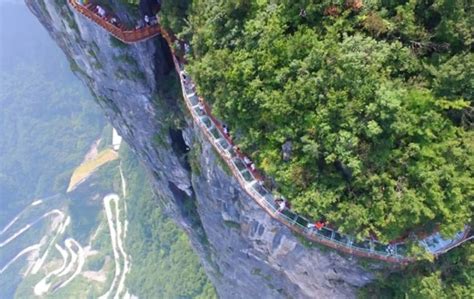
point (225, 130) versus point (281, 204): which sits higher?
point (225, 130)

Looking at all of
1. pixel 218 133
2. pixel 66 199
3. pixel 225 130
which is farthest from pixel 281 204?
pixel 66 199

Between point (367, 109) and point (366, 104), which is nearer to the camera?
point (367, 109)

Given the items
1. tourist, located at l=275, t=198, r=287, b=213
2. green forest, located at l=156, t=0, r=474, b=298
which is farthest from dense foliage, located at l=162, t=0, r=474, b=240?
tourist, located at l=275, t=198, r=287, b=213

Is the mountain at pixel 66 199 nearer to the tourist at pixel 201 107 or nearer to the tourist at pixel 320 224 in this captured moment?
the tourist at pixel 201 107

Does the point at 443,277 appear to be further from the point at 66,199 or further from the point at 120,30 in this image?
the point at 66,199

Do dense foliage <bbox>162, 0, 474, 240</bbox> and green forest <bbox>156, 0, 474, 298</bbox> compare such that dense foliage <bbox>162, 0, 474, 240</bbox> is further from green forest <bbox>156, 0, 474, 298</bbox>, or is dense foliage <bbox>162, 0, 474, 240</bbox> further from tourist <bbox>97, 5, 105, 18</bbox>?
tourist <bbox>97, 5, 105, 18</bbox>

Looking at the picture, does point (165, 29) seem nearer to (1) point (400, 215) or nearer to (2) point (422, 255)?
(1) point (400, 215)

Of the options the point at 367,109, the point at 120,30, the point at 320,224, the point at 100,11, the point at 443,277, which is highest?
the point at 100,11

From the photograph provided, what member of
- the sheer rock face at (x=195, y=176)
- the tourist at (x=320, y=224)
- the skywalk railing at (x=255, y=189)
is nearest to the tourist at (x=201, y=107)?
the skywalk railing at (x=255, y=189)
